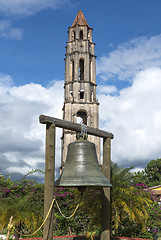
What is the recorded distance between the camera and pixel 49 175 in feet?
21.9

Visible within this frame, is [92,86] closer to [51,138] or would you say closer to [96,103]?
[96,103]

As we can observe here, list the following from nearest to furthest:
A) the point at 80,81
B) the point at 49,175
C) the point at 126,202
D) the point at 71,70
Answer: the point at 49,175
the point at 126,202
the point at 80,81
the point at 71,70

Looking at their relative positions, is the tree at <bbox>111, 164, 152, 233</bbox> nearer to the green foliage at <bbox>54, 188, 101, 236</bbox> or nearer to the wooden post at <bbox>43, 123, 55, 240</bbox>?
the green foliage at <bbox>54, 188, 101, 236</bbox>

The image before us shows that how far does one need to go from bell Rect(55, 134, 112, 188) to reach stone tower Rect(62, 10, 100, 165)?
35060 millimetres

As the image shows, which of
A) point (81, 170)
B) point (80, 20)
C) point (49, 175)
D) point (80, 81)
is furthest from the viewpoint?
point (80, 20)

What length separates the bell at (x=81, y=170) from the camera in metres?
6.20

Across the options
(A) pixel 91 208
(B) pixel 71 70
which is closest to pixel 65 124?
(A) pixel 91 208

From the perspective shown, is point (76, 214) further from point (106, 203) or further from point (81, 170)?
point (81, 170)

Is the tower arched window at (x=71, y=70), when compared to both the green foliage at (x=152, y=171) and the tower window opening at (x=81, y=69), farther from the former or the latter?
the green foliage at (x=152, y=171)

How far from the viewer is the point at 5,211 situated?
8.16 metres

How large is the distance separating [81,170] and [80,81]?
39919mm

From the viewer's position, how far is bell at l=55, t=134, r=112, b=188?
620cm

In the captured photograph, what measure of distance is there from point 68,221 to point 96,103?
110 feet

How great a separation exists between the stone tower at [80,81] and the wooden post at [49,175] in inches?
1381
